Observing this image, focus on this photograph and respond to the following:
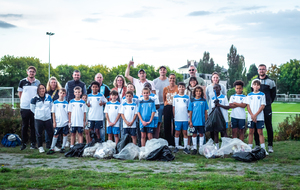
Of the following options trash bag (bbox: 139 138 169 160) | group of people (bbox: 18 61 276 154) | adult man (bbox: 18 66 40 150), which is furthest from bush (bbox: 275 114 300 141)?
adult man (bbox: 18 66 40 150)

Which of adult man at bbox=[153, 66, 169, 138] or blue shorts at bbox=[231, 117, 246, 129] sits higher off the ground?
adult man at bbox=[153, 66, 169, 138]

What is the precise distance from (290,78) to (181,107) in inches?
3326

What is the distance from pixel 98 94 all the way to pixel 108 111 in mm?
624

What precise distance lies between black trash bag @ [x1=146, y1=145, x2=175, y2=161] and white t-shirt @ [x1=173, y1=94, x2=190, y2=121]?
1.31 metres

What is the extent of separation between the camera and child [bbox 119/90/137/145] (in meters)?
8.51

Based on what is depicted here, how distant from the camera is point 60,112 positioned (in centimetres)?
883

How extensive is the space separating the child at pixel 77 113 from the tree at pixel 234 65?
9294 cm

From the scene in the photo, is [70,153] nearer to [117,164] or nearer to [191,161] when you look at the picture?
[117,164]

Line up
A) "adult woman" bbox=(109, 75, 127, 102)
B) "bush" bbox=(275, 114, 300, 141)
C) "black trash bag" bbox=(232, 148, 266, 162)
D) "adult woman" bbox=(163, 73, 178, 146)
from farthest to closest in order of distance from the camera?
"bush" bbox=(275, 114, 300, 141), "adult woman" bbox=(109, 75, 127, 102), "adult woman" bbox=(163, 73, 178, 146), "black trash bag" bbox=(232, 148, 266, 162)

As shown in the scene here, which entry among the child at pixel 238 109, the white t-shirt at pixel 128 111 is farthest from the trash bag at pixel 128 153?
the child at pixel 238 109

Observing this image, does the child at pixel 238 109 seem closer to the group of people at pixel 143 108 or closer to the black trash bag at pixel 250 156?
the group of people at pixel 143 108

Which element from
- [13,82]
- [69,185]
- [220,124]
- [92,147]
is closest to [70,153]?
[92,147]

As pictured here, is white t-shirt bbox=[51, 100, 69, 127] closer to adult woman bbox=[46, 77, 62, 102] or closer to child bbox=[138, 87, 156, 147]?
adult woman bbox=[46, 77, 62, 102]

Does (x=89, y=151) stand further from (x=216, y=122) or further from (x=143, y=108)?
(x=216, y=122)
